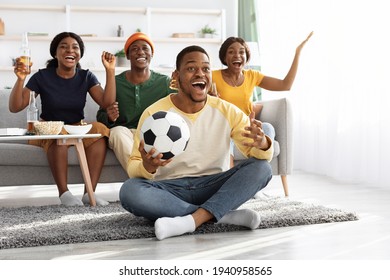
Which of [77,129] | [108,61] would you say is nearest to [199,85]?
[77,129]

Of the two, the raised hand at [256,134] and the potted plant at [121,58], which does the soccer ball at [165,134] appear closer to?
the raised hand at [256,134]

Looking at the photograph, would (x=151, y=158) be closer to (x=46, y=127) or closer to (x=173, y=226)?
(x=173, y=226)

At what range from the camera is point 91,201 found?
10.3 ft

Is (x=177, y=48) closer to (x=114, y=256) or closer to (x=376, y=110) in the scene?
(x=376, y=110)

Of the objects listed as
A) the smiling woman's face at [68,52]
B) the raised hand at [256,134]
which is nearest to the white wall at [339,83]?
the raised hand at [256,134]

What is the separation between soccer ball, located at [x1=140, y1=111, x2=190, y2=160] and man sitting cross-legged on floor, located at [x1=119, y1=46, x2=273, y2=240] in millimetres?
126

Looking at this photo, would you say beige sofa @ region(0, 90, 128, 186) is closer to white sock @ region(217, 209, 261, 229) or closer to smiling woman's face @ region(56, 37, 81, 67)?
smiling woman's face @ region(56, 37, 81, 67)

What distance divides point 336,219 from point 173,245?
2.78ft

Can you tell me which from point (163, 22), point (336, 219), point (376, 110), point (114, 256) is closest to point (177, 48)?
point (163, 22)

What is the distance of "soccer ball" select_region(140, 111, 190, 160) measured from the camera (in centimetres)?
207

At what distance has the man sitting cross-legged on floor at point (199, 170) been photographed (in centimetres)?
228

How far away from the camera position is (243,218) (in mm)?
2371

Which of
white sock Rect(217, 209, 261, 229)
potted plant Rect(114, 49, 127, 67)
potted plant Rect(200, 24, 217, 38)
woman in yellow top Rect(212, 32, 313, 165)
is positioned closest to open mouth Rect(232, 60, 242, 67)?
woman in yellow top Rect(212, 32, 313, 165)

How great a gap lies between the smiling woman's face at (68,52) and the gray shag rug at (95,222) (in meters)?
0.84
